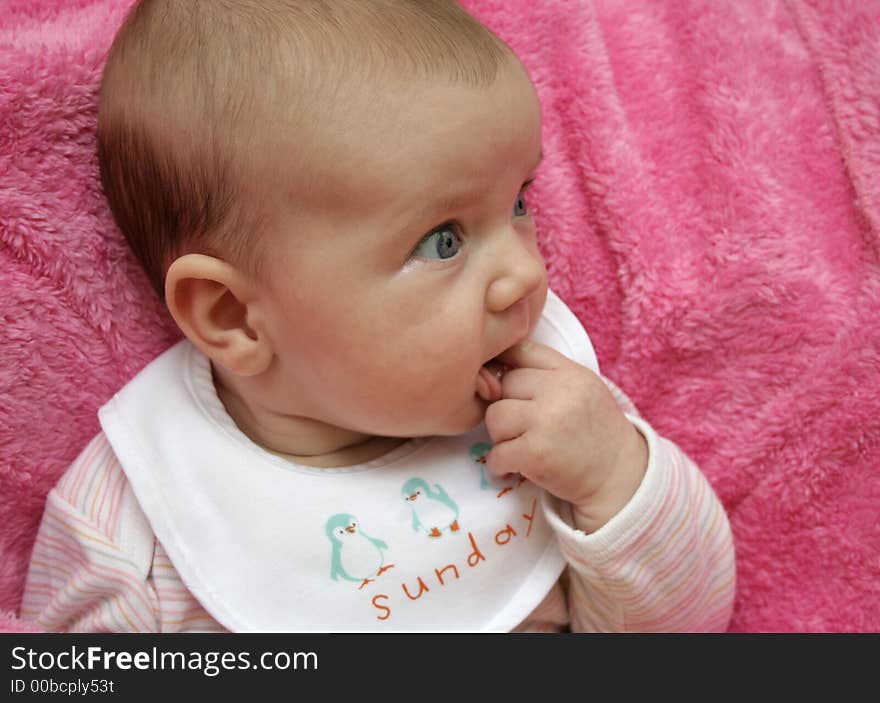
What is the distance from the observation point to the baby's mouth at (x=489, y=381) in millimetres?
1382

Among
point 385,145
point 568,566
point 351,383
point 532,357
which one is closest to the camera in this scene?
point 385,145

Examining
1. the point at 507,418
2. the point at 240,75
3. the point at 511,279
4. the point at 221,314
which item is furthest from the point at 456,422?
the point at 240,75

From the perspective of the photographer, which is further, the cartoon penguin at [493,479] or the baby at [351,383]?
the cartoon penguin at [493,479]

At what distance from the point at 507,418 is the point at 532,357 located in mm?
94

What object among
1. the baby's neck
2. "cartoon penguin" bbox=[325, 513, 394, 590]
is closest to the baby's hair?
the baby's neck

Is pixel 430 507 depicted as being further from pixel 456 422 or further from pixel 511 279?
pixel 511 279

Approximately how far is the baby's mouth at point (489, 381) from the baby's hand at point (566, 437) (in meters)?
0.01

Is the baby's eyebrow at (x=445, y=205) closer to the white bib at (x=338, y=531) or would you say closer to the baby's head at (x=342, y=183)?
the baby's head at (x=342, y=183)

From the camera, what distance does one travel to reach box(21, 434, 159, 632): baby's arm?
4.77 feet

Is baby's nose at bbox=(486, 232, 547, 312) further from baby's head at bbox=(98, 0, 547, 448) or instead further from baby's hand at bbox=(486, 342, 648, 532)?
baby's hand at bbox=(486, 342, 648, 532)

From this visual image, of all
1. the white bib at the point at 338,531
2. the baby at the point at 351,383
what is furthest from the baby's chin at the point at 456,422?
the white bib at the point at 338,531

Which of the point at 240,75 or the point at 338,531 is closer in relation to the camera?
the point at 240,75

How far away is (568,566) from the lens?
154 centimetres

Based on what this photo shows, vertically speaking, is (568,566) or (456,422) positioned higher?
(456,422)
